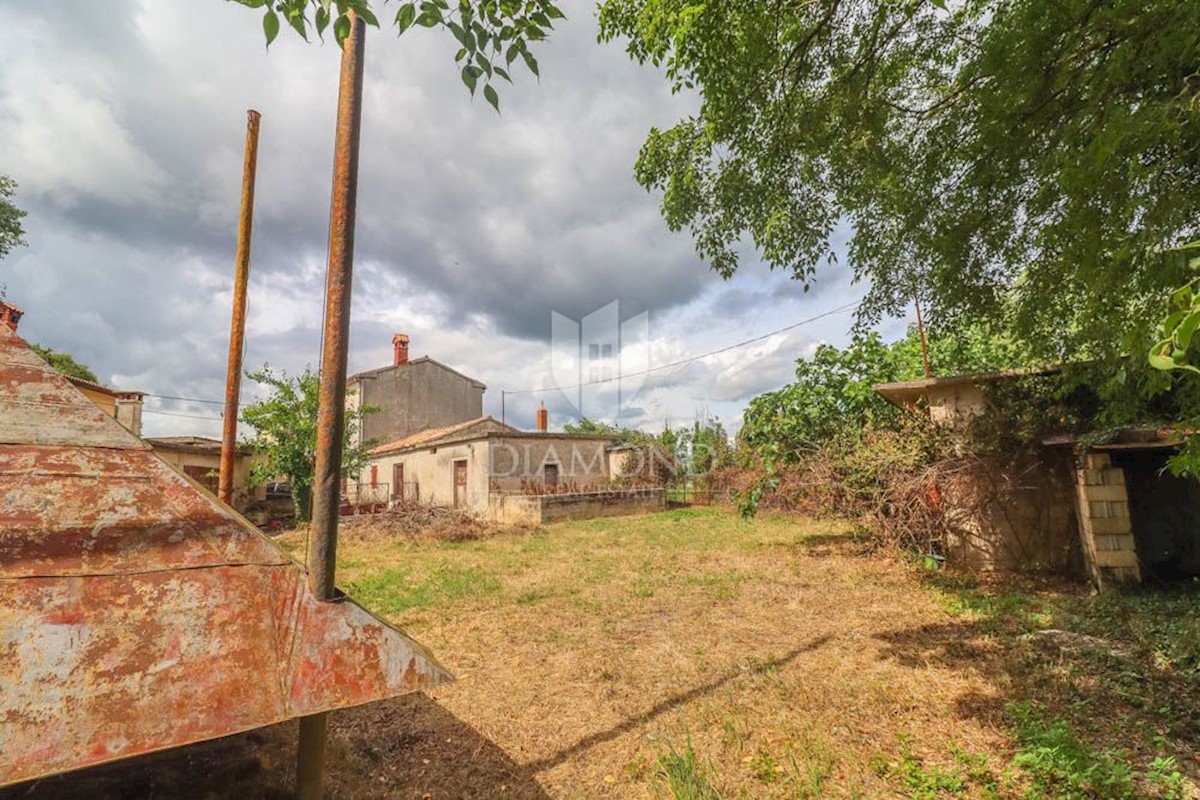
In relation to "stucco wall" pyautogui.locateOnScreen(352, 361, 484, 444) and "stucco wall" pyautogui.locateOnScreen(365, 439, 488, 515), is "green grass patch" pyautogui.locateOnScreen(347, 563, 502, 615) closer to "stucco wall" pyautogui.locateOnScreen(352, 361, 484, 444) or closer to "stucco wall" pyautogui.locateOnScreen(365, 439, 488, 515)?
"stucco wall" pyautogui.locateOnScreen(365, 439, 488, 515)

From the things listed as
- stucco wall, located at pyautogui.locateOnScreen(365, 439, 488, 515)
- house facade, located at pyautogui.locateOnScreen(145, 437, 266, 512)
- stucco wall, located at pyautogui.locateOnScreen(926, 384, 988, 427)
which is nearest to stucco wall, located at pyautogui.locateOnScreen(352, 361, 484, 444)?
stucco wall, located at pyautogui.locateOnScreen(365, 439, 488, 515)

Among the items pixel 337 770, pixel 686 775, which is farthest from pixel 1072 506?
pixel 337 770

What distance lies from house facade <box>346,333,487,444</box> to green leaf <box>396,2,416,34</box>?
22252 millimetres

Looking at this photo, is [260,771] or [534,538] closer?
[260,771]

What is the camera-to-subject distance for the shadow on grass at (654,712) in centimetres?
354

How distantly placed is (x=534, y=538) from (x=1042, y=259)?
11464 millimetres

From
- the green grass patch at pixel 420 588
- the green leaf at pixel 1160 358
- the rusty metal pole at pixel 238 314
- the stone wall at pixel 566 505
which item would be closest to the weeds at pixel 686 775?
the green leaf at pixel 1160 358

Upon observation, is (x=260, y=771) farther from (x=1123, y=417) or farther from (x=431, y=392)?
(x=431, y=392)

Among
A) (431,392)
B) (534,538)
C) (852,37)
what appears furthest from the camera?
(431,392)

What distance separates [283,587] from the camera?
1800 mm

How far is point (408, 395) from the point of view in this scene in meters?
25.2

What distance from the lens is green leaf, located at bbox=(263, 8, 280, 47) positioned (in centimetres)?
181

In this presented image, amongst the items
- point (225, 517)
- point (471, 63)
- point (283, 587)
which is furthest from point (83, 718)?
point (471, 63)

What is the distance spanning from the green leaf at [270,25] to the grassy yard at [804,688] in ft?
13.0
